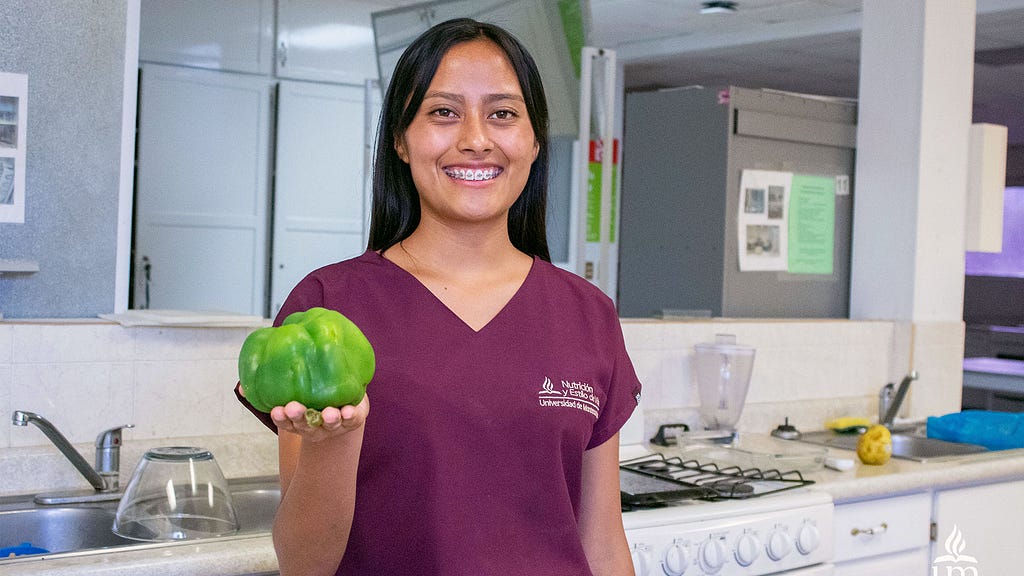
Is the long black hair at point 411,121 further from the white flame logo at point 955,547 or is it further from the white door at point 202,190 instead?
the white door at point 202,190

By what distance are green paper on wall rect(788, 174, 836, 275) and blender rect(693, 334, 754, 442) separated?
70 centimetres

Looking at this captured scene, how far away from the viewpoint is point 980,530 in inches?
104

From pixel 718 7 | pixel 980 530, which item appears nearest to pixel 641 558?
pixel 980 530

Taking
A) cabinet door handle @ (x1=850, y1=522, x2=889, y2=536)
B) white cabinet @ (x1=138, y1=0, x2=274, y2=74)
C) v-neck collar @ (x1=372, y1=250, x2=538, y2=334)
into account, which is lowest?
cabinet door handle @ (x1=850, y1=522, x2=889, y2=536)

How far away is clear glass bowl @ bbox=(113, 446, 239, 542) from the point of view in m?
1.82

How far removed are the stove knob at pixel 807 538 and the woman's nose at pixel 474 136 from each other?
132 cm

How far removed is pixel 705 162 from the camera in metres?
3.40

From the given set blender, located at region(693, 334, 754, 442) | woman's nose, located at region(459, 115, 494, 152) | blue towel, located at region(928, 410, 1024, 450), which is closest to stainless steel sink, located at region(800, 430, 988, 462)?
blue towel, located at region(928, 410, 1024, 450)

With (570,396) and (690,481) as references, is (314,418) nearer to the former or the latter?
(570,396)

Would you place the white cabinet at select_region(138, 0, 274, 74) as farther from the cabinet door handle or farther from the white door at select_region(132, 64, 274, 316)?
the cabinet door handle

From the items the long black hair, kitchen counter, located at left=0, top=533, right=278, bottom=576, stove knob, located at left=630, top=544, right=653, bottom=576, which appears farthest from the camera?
stove knob, located at left=630, top=544, right=653, bottom=576

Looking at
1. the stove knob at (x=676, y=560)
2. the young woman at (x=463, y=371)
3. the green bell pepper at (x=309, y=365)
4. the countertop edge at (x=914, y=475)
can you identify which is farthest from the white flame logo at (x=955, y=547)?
the green bell pepper at (x=309, y=365)

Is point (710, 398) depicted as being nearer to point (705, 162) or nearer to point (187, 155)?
point (705, 162)

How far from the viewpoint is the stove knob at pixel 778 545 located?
2.12 meters
